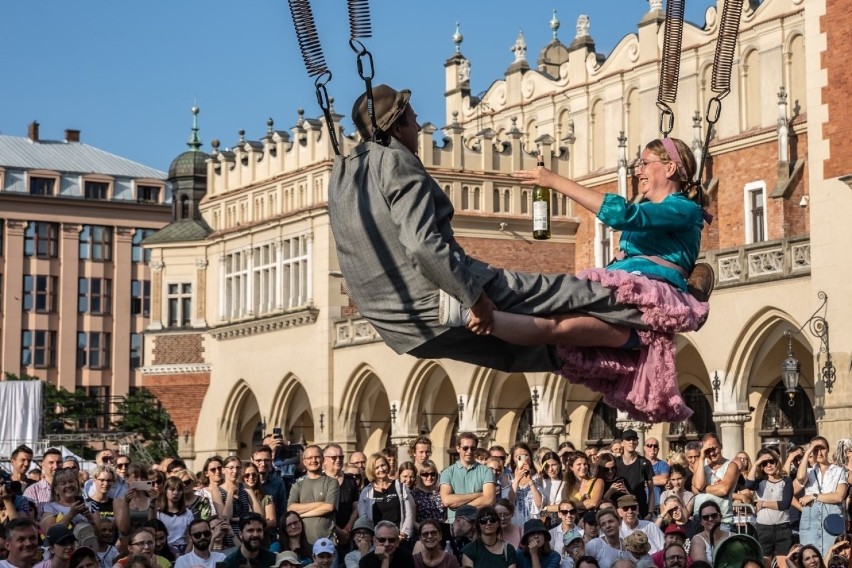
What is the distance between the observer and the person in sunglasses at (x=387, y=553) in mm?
10352

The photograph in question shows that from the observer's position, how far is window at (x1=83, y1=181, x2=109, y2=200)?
230 feet

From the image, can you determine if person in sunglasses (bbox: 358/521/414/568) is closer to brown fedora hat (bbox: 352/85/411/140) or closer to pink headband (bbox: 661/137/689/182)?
pink headband (bbox: 661/137/689/182)

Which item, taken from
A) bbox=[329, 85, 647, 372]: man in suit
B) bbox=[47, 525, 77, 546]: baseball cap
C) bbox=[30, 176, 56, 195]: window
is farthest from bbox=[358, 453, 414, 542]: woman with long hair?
bbox=[30, 176, 56, 195]: window

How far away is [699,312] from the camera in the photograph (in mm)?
6812

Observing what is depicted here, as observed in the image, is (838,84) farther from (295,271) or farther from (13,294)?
(13,294)

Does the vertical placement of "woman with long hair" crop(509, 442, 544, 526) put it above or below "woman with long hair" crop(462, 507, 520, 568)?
above

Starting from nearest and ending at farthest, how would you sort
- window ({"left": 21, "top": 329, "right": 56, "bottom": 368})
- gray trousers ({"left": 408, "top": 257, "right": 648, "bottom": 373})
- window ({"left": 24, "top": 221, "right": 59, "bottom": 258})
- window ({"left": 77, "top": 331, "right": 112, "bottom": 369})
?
gray trousers ({"left": 408, "top": 257, "right": 648, "bottom": 373}), window ({"left": 21, "top": 329, "right": 56, "bottom": 368}), window ({"left": 24, "top": 221, "right": 59, "bottom": 258}), window ({"left": 77, "top": 331, "right": 112, "bottom": 369})

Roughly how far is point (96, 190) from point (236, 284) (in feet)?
85.6

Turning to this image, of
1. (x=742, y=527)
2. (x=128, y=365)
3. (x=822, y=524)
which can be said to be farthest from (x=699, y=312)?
(x=128, y=365)

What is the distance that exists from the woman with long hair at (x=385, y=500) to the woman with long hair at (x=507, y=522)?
2.21ft

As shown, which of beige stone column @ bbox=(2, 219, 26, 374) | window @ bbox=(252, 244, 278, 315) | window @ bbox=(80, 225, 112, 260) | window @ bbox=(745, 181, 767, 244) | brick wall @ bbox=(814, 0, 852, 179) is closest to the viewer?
brick wall @ bbox=(814, 0, 852, 179)

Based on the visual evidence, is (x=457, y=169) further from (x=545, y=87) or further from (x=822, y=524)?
(x=822, y=524)

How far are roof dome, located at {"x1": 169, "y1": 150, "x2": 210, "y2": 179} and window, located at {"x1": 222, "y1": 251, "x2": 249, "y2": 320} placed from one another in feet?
15.4

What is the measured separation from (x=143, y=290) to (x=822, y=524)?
193 feet
